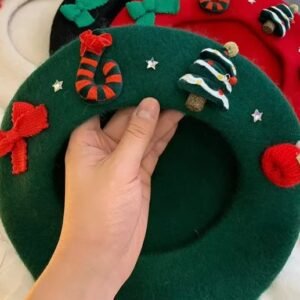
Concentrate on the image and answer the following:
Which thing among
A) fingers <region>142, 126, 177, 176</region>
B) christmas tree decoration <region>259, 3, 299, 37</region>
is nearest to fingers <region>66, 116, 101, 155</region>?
fingers <region>142, 126, 177, 176</region>

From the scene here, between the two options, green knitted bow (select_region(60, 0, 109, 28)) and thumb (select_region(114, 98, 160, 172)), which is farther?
green knitted bow (select_region(60, 0, 109, 28))

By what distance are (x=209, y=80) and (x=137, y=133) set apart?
0.12 m

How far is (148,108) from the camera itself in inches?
23.3

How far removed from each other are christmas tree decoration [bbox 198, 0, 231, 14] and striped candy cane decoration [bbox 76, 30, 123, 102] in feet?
0.87

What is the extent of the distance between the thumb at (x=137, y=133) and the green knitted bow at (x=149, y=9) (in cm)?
25

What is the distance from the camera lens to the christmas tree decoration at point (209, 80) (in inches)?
21.7

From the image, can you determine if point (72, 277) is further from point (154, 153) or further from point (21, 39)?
point (21, 39)

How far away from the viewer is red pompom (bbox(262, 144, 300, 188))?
1.90 ft

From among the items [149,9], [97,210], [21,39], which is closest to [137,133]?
[97,210]

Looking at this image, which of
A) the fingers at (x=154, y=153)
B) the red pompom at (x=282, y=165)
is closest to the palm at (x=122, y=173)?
the fingers at (x=154, y=153)

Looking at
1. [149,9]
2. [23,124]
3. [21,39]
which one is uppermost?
[149,9]

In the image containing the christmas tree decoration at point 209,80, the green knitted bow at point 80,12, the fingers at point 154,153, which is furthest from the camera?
the green knitted bow at point 80,12

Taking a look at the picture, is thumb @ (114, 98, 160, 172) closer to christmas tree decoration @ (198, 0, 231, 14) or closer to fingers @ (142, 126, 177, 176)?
fingers @ (142, 126, 177, 176)

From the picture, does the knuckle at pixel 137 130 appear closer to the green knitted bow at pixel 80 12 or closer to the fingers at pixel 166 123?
the fingers at pixel 166 123
